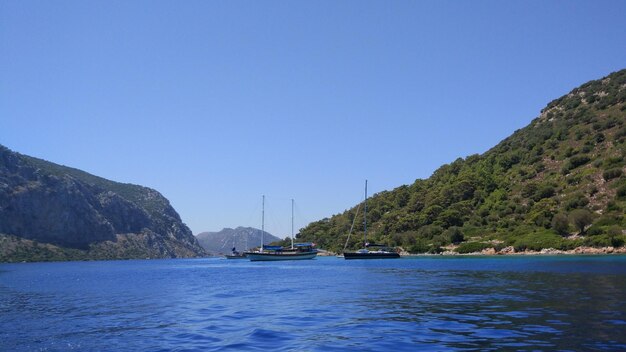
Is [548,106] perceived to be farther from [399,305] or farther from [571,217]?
[399,305]

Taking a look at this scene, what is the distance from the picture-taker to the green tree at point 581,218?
3794 inches

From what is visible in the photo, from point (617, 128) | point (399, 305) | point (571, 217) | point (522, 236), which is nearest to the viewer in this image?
point (399, 305)

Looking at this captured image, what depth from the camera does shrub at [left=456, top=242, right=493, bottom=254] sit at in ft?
358

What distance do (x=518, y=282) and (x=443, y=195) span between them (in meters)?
112

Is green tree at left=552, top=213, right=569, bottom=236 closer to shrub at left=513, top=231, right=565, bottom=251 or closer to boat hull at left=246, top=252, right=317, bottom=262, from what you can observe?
shrub at left=513, top=231, right=565, bottom=251

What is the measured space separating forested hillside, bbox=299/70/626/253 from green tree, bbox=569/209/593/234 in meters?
0.21

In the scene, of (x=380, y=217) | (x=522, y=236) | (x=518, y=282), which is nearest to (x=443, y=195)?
(x=380, y=217)

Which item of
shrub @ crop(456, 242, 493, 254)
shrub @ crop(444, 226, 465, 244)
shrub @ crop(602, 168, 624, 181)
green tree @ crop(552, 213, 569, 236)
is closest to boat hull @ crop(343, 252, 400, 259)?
shrub @ crop(444, 226, 465, 244)

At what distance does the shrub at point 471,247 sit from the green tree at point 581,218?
1779cm

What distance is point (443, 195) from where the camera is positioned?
496 ft

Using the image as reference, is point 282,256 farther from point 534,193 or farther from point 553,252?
point 553,252

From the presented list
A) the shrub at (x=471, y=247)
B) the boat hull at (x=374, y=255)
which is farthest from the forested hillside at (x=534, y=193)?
the boat hull at (x=374, y=255)

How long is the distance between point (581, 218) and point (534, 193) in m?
26.4

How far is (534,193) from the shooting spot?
401ft
